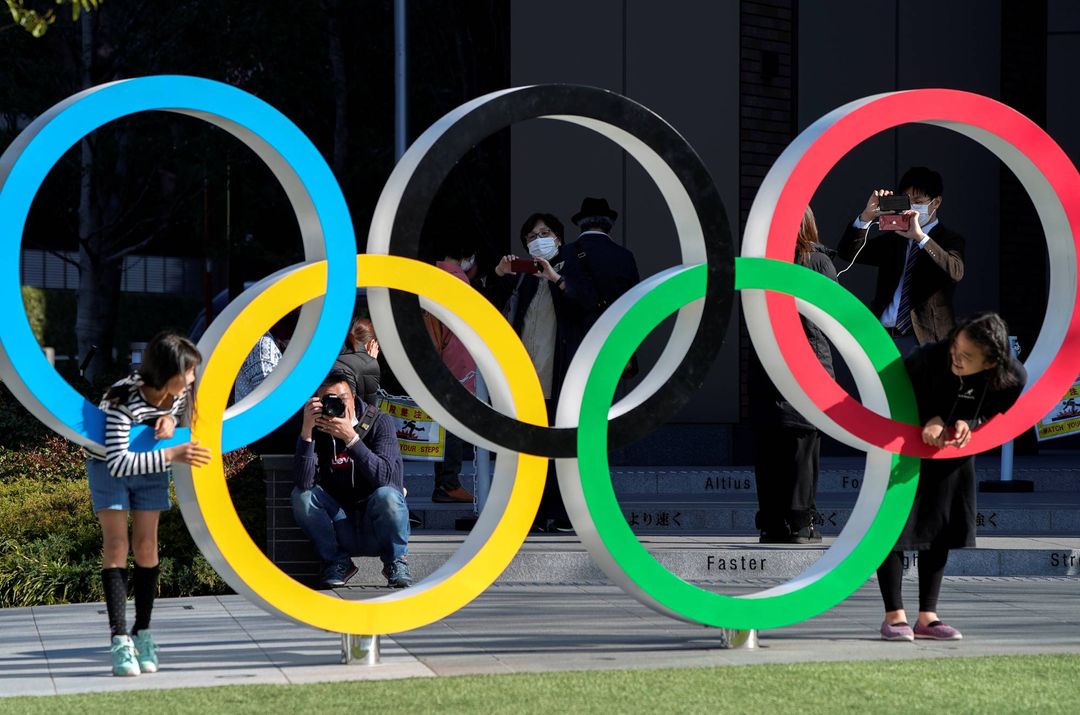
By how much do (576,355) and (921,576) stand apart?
205cm

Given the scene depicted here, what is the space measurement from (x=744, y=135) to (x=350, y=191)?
30.6 feet

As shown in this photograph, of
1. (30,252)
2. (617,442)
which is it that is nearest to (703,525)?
(617,442)

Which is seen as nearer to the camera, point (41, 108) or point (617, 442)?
point (617, 442)

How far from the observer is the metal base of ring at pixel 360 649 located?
23.0ft

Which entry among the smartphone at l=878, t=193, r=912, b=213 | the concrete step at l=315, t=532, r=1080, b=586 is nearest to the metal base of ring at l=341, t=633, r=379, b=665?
the concrete step at l=315, t=532, r=1080, b=586

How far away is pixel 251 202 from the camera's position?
77.1ft

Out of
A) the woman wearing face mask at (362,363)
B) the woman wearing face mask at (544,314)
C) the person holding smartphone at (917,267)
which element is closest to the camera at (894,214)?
the person holding smartphone at (917,267)

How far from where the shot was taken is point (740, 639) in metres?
7.41

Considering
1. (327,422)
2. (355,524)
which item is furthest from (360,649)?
(355,524)

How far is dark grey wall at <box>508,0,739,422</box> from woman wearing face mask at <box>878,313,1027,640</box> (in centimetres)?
745

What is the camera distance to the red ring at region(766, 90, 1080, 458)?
7234mm

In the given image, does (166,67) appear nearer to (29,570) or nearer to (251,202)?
(251,202)

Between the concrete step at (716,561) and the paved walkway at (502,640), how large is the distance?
20 centimetres

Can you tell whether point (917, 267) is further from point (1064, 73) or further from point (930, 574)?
point (1064, 73)
